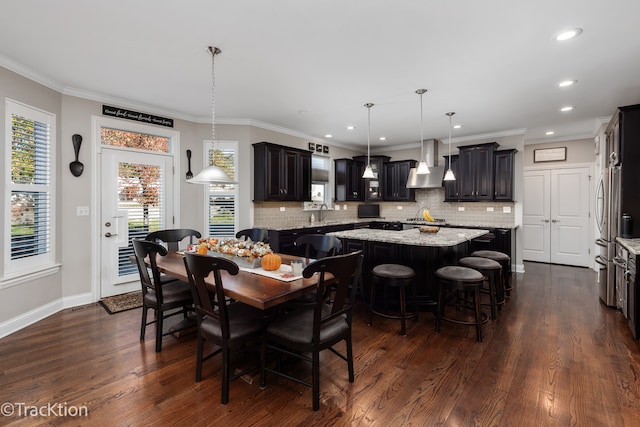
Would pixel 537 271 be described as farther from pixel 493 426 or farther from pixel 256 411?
pixel 256 411

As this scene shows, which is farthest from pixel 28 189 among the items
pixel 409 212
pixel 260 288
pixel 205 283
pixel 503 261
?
pixel 409 212

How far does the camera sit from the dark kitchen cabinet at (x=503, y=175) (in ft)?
18.8

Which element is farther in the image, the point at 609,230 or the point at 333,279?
the point at 609,230

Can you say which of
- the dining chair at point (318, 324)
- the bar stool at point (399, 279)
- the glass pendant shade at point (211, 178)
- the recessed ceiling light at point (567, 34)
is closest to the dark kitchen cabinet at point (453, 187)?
the bar stool at point (399, 279)

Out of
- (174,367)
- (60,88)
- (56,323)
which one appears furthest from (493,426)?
(60,88)

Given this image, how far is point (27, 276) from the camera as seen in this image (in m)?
3.29

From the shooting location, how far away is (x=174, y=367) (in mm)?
2445

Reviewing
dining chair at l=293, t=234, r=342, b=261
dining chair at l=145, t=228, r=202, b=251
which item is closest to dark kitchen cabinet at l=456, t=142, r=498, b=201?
dining chair at l=293, t=234, r=342, b=261

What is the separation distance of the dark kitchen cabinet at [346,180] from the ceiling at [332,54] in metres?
2.28

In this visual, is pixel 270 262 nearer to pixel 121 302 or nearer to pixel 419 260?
pixel 419 260

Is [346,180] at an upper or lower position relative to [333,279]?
upper

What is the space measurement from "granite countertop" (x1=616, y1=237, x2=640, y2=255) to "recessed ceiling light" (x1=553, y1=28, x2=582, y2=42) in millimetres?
2025

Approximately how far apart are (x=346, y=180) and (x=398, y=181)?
1244 millimetres

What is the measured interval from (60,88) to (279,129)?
3.11 meters
